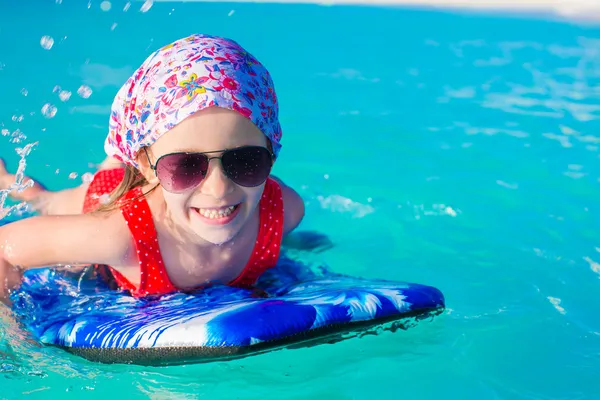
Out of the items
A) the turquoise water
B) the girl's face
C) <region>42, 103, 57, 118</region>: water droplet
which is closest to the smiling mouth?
the girl's face

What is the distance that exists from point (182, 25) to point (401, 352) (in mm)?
5935

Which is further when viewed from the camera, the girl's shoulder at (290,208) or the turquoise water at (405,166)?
the girl's shoulder at (290,208)

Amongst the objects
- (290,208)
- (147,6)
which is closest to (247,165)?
(290,208)

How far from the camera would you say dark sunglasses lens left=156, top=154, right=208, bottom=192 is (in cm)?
302

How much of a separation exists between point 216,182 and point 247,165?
0.14 metres

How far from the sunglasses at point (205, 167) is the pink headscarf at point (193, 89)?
0.13 m

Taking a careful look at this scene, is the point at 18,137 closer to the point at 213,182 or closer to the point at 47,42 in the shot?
the point at 47,42

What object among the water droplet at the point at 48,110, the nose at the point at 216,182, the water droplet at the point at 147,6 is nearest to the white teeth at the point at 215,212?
the nose at the point at 216,182

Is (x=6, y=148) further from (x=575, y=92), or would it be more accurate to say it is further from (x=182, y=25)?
(x=575, y=92)

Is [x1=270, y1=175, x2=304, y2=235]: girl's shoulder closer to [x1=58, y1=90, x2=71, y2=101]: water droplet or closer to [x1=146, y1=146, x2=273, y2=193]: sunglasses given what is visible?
[x1=146, y1=146, x2=273, y2=193]: sunglasses

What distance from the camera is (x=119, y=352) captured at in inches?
118

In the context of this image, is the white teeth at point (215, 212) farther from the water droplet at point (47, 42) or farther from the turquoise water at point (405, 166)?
the water droplet at point (47, 42)

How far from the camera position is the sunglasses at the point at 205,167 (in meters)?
3.03

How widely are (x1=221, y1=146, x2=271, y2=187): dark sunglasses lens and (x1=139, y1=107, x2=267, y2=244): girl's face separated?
3 centimetres
